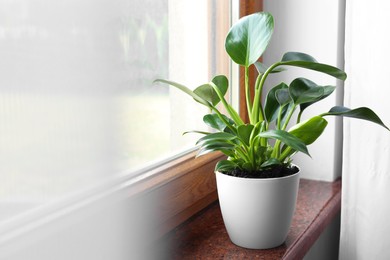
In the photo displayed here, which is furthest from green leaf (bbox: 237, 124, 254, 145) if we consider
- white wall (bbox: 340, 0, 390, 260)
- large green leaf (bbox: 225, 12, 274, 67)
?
white wall (bbox: 340, 0, 390, 260)

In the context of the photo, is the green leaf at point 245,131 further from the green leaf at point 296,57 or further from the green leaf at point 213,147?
the green leaf at point 296,57

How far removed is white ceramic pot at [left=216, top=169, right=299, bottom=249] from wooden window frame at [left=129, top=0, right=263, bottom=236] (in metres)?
0.10

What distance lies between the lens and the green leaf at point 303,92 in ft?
2.66

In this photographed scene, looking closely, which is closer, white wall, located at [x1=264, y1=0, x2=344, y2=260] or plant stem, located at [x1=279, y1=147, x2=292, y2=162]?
plant stem, located at [x1=279, y1=147, x2=292, y2=162]

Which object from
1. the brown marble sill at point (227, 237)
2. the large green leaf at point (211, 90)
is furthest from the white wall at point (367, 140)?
the large green leaf at point (211, 90)

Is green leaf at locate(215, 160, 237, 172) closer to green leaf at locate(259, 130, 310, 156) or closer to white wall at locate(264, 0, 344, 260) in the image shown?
green leaf at locate(259, 130, 310, 156)

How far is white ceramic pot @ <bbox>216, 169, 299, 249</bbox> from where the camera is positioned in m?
0.82

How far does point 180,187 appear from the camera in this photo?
94 centimetres

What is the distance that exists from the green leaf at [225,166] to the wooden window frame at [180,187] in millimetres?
97

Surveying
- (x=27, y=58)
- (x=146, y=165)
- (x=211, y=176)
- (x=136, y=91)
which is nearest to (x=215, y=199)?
(x=211, y=176)

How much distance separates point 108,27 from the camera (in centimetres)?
72

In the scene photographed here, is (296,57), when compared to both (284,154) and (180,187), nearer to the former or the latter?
(284,154)

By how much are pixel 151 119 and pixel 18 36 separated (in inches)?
12.6

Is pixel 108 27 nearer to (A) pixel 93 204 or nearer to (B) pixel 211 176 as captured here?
(A) pixel 93 204
